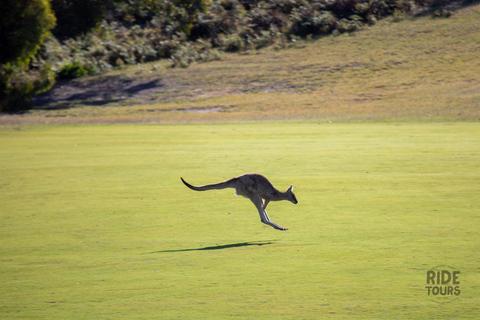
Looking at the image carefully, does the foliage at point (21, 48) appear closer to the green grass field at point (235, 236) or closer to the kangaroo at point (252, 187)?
the green grass field at point (235, 236)

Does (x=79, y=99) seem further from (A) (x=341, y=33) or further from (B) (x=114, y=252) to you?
(B) (x=114, y=252)

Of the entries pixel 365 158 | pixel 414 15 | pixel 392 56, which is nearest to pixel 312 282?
pixel 365 158

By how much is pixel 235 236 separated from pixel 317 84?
3205 cm

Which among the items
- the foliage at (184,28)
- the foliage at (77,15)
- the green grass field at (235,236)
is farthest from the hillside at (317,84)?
the green grass field at (235,236)

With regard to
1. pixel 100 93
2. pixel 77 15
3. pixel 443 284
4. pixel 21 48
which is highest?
pixel 443 284

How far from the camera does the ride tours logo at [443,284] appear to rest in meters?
6.49

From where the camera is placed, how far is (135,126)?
3083 cm

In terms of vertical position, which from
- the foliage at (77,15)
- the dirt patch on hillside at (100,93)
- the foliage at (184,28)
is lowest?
the dirt patch on hillside at (100,93)

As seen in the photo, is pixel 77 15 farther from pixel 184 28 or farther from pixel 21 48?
pixel 21 48

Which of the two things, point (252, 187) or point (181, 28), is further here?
point (181, 28)

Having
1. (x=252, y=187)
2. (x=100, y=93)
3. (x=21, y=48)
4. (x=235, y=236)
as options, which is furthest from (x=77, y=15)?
(x=252, y=187)

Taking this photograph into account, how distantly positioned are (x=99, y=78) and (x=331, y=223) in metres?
37.8

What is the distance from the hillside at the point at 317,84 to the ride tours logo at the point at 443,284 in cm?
2422

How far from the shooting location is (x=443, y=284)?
677 centimetres
